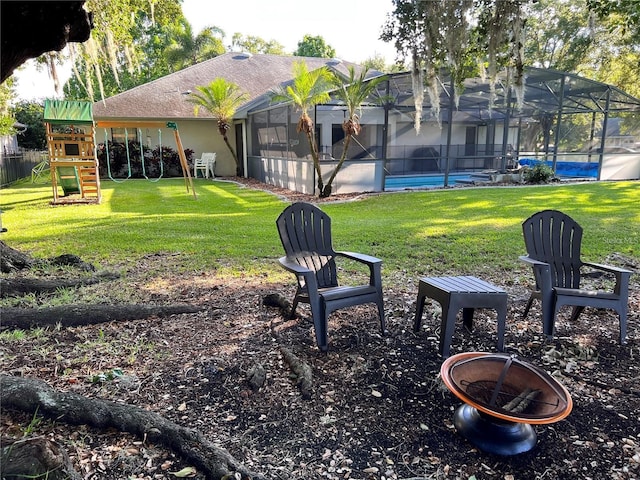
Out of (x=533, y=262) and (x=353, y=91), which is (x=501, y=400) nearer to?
(x=533, y=262)

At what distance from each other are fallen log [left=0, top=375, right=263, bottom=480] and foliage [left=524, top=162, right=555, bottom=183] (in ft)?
46.3

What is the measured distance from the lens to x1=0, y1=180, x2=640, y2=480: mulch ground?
1991 millimetres

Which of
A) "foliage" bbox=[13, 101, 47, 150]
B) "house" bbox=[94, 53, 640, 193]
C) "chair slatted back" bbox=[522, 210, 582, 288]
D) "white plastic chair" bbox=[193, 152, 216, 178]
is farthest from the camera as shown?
"foliage" bbox=[13, 101, 47, 150]

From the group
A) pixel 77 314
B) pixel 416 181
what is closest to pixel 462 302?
pixel 77 314

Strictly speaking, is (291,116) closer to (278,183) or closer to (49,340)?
(278,183)

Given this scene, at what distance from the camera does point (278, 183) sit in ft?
46.1

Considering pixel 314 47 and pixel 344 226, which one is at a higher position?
pixel 314 47

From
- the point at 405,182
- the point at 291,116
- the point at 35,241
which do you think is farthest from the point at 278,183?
the point at 35,241

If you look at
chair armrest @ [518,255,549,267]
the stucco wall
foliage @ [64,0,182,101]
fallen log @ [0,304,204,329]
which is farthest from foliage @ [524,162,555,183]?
fallen log @ [0,304,204,329]

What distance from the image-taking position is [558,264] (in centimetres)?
365

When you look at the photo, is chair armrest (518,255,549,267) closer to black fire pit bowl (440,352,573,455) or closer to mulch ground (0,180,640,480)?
mulch ground (0,180,640,480)

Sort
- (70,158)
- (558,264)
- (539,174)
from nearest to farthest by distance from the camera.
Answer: (558,264) → (70,158) → (539,174)

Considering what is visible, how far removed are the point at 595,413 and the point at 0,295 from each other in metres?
4.50

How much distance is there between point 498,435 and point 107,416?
1.85 m
